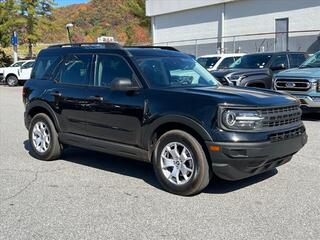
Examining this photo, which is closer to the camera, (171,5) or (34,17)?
(171,5)

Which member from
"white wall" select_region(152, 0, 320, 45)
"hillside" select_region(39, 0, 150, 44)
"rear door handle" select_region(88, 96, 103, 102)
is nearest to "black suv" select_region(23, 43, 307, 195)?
"rear door handle" select_region(88, 96, 103, 102)

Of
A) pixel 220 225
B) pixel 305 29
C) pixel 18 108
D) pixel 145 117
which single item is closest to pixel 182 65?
pixel 145 117

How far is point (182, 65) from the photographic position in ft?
22.4

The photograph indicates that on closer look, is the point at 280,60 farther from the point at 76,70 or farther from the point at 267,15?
the point at 267,15

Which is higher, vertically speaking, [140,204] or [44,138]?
[44,138]

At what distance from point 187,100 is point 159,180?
1.09m

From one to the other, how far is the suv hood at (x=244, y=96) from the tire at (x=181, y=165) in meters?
0.58

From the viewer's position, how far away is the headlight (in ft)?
17.6

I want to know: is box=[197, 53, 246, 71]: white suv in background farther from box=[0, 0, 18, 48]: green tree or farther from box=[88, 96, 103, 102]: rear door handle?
box=[0, 0, 18, 48]: green tree

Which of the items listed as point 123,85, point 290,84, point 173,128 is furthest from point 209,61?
point 173,128

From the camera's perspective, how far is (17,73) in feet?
102

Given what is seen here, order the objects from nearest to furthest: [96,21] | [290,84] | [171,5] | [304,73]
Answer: [304,73]
[290,84]
[171,5]
[96,21]

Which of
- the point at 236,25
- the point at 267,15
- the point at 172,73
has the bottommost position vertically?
the point at 172,73

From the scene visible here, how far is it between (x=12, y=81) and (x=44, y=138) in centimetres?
2513
